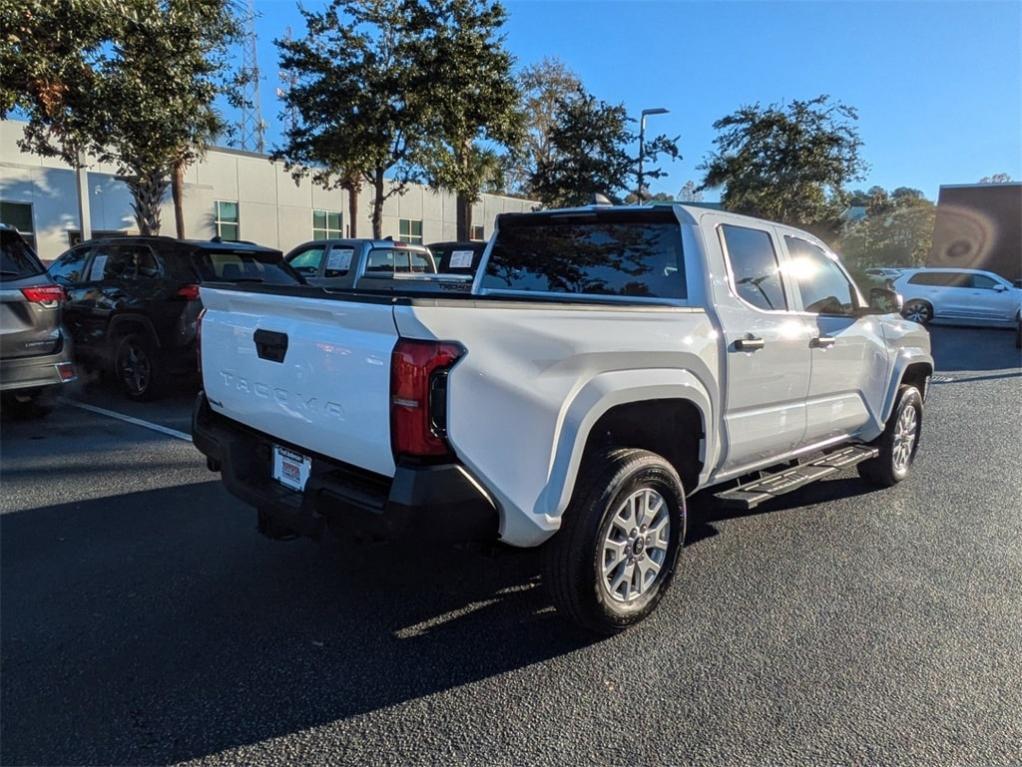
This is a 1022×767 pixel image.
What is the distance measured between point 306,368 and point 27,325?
4.67 m

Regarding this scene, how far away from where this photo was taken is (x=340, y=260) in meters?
11.2

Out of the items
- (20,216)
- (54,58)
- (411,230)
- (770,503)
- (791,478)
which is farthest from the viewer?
(411,230)

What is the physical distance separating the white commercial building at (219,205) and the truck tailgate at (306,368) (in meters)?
15.9

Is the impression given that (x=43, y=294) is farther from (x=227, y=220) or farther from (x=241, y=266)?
(x=227, y=220)

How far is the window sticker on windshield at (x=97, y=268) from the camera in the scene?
8.29 m

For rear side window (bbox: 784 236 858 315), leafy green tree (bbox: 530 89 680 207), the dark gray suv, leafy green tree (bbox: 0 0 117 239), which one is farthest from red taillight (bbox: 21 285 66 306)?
leafy green tree (bbox: 530 89 680 207)

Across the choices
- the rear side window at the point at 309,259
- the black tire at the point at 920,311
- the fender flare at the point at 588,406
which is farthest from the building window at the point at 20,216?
the black tire at the point at 920,311

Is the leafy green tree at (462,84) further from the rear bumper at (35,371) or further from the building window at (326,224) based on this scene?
the building window at (326,224)

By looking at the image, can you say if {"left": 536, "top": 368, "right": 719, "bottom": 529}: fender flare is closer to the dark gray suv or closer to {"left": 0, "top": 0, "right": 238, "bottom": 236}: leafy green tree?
the dark gray suv

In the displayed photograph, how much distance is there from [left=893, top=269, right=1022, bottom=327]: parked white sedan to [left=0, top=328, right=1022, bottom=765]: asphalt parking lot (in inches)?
670

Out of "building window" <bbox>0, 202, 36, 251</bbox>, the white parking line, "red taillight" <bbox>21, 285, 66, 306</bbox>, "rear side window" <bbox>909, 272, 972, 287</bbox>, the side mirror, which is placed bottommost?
the white parking line

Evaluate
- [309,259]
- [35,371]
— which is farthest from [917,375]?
[309,259]

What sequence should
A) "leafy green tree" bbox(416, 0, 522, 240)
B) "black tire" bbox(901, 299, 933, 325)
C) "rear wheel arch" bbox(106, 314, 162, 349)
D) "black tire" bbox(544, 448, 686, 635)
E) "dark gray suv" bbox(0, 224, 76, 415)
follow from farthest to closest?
"black tire" bbox(901, 299, 933, 325)
"leafy green tree" bbox(416, 0, 522, 240)
"rear wheel arch" bbox(106, 314, 162, 349)
"dark gray suv" bbox(0, 224, 76, 415)
"black tire" bbox(544, 448, 686, 635)

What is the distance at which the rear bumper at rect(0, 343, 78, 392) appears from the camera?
6121mm
